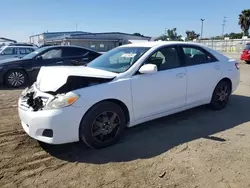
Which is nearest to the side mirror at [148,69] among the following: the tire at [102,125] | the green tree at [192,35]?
the tire at [102,125]

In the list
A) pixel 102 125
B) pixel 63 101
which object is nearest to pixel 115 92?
pixel 102 125

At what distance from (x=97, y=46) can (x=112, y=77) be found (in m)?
34.3

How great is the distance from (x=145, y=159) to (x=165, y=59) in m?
1.96

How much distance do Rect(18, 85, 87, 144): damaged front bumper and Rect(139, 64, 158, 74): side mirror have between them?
1.15 m

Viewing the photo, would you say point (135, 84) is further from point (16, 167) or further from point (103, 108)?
point (16, 167)

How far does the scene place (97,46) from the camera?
37.5 meters

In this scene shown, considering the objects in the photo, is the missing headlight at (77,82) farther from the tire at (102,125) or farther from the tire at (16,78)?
the tire at (16,78)

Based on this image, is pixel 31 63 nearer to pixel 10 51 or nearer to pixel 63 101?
pixel 10 51

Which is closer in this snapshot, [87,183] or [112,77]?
[87,183]

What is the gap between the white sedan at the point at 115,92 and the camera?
3629 mm

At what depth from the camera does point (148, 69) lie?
13.8 feet

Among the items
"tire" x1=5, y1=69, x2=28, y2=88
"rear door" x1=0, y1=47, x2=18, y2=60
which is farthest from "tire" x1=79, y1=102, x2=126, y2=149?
"rear door" x1=0, y1=47, x2=18, y2=60

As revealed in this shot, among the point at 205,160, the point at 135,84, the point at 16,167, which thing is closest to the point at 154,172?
the point at 205,160

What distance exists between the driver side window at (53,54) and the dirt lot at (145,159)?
16.9ft
